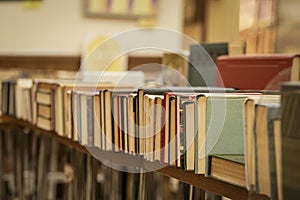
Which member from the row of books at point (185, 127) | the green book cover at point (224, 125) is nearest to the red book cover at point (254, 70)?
the row of books at point (185, 127)

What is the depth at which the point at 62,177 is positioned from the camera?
1.90 meters

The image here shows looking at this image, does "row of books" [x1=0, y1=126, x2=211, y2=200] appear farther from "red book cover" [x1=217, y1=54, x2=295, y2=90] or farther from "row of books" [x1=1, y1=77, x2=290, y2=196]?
"red book cover" [x1=217, y1=54, x2=295, y2=90]

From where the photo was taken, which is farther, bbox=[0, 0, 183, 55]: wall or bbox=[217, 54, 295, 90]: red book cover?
bbox=[0, 0, 183, 55]: wall

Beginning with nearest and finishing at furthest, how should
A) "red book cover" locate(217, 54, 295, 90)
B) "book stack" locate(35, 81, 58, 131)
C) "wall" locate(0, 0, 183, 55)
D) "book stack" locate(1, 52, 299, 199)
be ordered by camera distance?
1. "book stack" locate(1, 52, 299, 199)
2. "red book cover" locate(217, 54, 295, 90)
3. "book stack" locate(35, 81, 58, 131)
4. "wall" locate(0, 0, 183, 55)

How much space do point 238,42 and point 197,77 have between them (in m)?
0.18

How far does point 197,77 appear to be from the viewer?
1465 millimetres

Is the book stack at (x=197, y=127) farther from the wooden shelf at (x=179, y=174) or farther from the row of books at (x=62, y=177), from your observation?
the row of books at (x=62, y=177)

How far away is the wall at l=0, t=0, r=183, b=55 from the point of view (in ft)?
10.3

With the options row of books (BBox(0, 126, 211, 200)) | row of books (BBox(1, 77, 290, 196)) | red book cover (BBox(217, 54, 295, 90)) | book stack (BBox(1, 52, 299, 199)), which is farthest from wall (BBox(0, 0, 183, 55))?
red book cover (BBox(217, 54, 295, 90))

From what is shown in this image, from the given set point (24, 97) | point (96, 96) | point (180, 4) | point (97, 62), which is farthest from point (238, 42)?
point (180, 4)

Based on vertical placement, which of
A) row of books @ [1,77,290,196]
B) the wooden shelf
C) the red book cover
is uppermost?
the red book cover

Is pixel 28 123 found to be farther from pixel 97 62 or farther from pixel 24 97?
pixel 97 62

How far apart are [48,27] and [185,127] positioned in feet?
8.02

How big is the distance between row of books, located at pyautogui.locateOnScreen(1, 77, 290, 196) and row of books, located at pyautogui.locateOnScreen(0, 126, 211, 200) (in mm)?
124
